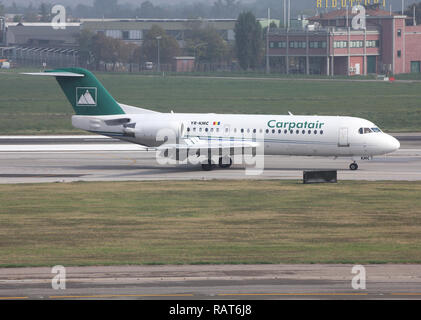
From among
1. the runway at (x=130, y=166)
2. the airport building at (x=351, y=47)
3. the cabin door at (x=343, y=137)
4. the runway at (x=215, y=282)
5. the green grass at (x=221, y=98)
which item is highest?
the airport building at (x=351, y=47)

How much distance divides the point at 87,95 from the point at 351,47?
115 m

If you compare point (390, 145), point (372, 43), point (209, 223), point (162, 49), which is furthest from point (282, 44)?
point (209, 223)

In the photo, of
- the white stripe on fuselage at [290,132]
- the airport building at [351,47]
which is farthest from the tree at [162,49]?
the white stripe on fuselage at [290,132]

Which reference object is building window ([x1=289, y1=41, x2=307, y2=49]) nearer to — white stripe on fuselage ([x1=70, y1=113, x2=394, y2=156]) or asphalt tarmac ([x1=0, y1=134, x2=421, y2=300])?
white stripe on fuselage ([x1=70, y1=113, x2=394, y2=156])

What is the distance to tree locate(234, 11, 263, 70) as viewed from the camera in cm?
17988

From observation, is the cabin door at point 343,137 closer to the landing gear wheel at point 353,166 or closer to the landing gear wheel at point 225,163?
the landing gear wheel at point 353,166

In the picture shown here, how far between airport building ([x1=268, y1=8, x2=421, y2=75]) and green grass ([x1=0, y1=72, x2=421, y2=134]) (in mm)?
17870

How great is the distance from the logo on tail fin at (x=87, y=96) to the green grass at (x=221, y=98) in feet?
73.0

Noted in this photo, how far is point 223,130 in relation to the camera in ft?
156

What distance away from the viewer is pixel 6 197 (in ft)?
121

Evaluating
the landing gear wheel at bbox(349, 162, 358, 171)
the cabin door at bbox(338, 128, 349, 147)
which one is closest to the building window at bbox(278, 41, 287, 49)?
the landing gear wheel at bbox(349, 162, 358, 171)

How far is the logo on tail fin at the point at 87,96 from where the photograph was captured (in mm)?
49031

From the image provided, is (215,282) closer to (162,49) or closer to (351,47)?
(351,47)

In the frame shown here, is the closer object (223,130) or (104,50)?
(223,130)
